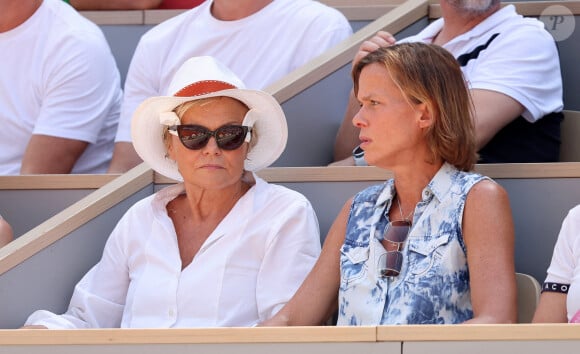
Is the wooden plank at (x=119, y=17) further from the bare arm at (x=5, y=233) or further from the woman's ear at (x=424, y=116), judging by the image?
the woman's ear at (x=424, y=116)

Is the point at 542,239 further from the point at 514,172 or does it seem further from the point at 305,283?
the point at 305,283

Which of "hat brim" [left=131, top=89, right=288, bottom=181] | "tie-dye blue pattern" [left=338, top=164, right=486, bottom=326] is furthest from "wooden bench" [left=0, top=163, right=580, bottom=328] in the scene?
"tie-dye blue pattern" [left=338, top=164, right=486, bottom=326]

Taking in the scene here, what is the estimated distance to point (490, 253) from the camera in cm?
282

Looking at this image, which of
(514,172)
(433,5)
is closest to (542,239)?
(514,172)

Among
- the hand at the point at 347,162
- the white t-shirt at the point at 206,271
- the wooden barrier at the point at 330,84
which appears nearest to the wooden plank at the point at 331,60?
the wooden barrier at the point at 330,84

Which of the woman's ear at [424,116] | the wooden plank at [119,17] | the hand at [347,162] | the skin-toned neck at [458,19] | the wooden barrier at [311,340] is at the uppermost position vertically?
the skin-toned neck at [458,19]

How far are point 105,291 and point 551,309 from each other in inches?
45.9

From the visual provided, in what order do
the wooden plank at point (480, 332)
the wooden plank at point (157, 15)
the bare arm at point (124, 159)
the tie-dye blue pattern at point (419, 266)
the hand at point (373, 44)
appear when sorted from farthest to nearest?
the wooden plank at point (157, 15)
the bare arm at point (124, 159)
the hand at point (373, 44)
the tie-dye blue pattern at point (419, 266)
the wooden plank at point (480, 332)

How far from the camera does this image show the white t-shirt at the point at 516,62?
12.1 ft

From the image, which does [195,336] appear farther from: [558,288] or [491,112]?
[491,112]

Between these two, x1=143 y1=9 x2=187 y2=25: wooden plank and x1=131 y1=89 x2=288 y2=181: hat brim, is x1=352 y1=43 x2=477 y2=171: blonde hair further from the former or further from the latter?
x1=143 y1=9 x2=187 y2=25: wooden plank

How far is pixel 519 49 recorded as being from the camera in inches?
149

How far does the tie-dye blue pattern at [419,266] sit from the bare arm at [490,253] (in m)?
0.04

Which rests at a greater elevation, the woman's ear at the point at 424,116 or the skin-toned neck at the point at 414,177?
the woman's ear at the point at 424,116
